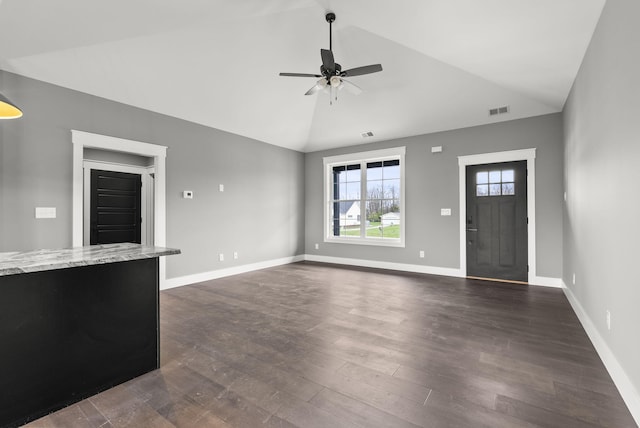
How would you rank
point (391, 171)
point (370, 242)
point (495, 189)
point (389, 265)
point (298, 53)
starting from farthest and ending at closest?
point (370, 242)
point (391, 171)
point (389, 265)
point (495, 189)
point (298, 53)

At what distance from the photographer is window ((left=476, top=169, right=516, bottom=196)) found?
16.8 ft

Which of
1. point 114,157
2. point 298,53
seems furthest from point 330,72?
point 114,157

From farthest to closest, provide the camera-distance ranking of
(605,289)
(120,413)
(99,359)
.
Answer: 1. (605,289)
2. (99,359)
3. (120,413)

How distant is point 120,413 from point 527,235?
18.7 feet

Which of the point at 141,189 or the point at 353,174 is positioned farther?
the point at 353,174

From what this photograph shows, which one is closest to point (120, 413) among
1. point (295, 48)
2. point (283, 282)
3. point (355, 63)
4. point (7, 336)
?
point (7, 336)

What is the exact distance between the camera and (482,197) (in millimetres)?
5355

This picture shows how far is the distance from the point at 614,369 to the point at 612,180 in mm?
1355

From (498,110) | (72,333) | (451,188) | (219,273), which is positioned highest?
(498,110)

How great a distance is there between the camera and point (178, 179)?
496 centimetres

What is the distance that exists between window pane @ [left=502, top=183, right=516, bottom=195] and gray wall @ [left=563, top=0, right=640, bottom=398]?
66.9 inches

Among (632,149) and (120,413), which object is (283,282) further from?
(632,149)

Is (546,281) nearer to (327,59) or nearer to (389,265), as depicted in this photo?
(389,265)

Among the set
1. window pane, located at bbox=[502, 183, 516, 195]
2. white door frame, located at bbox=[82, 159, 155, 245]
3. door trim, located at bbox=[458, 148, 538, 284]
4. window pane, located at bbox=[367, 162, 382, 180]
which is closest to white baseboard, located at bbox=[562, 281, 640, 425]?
door trim, located at bbox=[458, 148, 538, 284]
